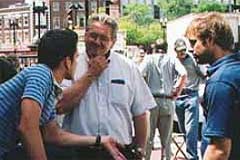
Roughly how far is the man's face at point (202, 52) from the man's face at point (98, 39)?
30.2 inches

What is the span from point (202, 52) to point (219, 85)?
28 centimetres

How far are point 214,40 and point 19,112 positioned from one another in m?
1.25

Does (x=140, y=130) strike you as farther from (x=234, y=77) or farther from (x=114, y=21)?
(x=234, y=77)

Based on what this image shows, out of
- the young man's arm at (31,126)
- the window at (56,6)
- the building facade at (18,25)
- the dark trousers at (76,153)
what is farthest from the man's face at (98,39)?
the window at (56,6)

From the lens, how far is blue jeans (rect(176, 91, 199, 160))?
10188 millimetres

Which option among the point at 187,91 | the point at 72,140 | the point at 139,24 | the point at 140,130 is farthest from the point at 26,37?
the point at 72,140

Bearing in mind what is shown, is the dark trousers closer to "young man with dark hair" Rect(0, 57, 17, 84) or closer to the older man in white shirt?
the older man in white shirt

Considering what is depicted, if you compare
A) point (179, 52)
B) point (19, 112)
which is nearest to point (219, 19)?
point (19, 112)

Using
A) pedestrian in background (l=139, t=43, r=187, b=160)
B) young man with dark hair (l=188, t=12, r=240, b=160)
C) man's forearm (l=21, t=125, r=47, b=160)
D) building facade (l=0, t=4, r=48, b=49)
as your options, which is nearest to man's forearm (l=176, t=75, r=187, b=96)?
pedestrian in background (l=139, t=43, r=187, b=160)

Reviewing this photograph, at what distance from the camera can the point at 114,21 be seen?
5258mm

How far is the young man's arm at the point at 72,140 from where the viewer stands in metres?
4.35

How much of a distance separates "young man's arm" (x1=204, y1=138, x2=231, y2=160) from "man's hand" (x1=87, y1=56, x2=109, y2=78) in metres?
1.05

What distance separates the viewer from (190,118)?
33.6 feet

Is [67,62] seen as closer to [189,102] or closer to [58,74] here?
[58,74]
